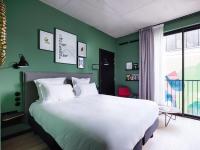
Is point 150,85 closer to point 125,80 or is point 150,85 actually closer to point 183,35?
point 125,80

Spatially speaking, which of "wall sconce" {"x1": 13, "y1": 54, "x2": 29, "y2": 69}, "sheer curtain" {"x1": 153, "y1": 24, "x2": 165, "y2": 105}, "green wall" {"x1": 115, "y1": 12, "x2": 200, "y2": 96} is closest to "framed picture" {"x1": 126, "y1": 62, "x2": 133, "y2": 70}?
"green wall" {"x1": 115, "y1": 12, "x2": 200, "y2": 96}

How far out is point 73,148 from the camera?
112 cm

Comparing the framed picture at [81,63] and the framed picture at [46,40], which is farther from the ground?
the framed picture at [46,40]

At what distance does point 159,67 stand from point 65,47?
2.67 m

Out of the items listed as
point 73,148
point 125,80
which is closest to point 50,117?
point 73,148

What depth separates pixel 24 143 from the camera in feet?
6.50

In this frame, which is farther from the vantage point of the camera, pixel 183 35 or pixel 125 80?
pixel 125 80

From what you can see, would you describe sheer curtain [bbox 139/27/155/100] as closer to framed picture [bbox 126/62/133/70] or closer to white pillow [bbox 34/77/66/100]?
framed picture [bbox 126/62/133/70]

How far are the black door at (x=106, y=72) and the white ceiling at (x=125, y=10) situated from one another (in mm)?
1073

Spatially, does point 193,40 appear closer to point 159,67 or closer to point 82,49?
point 159,67

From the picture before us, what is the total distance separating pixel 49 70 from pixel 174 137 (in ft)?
9.20

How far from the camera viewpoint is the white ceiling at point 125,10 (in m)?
2.58

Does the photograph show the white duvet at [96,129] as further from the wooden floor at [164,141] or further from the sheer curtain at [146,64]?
the sheer curtain at [146,64]

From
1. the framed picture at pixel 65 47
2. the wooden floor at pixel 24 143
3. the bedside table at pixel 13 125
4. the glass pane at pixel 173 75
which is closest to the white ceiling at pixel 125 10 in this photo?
the framed picture at pixel 65 47
